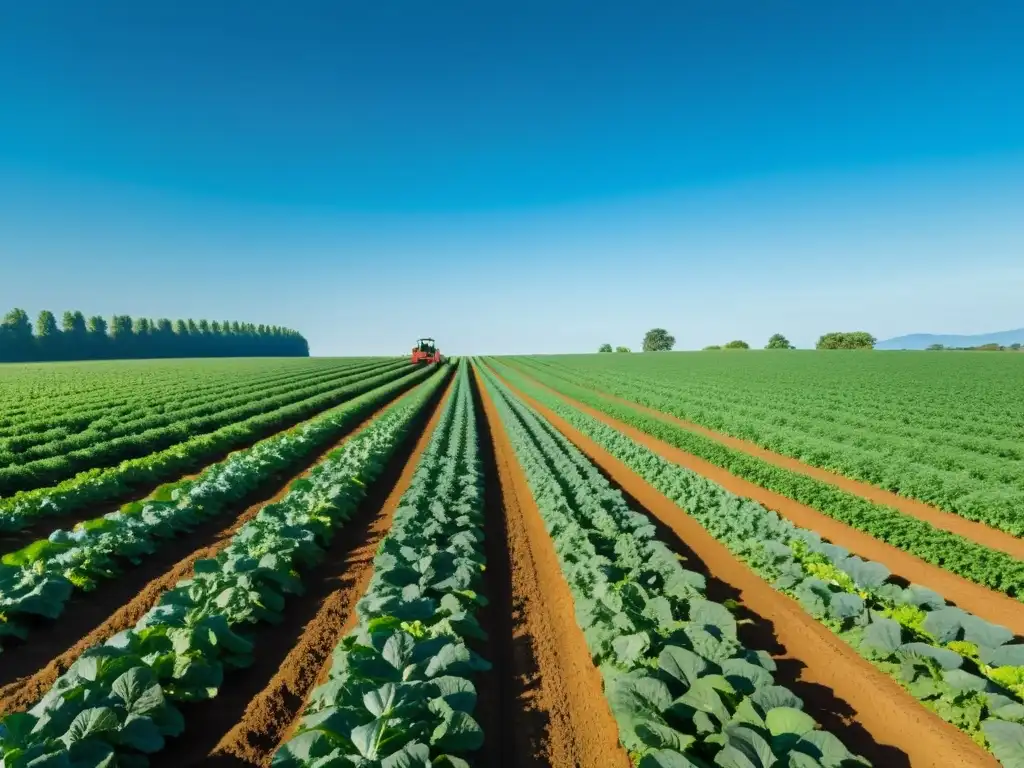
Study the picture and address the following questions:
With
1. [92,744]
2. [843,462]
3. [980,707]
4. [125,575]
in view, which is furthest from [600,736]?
[843,462]

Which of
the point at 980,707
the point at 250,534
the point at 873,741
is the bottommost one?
the point at 873,741

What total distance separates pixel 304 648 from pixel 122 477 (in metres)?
10.4

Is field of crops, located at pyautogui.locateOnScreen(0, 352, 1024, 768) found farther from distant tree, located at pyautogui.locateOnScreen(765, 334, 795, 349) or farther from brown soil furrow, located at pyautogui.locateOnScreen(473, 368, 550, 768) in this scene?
distant tree, located at pyautogui.locateOnScreen(765, 334, 795, 349)

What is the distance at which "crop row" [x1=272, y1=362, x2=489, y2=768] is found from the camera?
3311 mm

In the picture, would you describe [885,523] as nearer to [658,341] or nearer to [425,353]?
[425,353]

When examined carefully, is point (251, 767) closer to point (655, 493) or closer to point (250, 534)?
point (250, 534)

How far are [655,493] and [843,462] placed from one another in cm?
676

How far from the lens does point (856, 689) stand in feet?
17.3

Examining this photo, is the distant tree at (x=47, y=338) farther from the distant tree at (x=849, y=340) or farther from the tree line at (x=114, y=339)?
the distant tree at (x=849, y=340)

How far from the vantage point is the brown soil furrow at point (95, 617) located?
5.25 metres

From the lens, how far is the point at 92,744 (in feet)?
11.2

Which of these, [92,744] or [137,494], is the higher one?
[92,744]

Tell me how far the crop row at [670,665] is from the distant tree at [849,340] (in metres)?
124

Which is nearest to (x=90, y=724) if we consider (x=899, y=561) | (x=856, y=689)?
(x=856, y=689)
